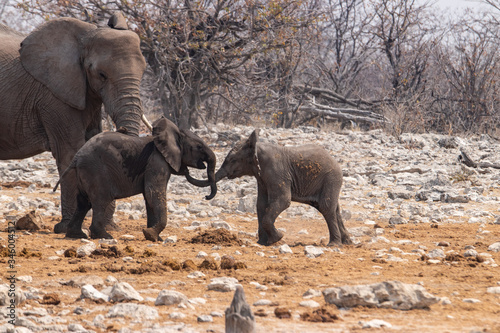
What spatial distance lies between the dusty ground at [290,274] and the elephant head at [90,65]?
1.54 m

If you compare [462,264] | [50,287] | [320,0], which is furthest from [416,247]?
[320,0]

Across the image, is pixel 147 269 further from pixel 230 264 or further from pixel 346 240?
pixel 346 240

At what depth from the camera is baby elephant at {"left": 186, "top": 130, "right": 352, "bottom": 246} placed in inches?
292

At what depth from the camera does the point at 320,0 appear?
25094 millimetres

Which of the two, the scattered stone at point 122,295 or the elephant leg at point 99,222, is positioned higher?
the scattered stone at point 122,295

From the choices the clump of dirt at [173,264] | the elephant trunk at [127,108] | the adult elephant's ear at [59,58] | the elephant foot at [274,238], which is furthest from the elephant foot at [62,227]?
the clump of dirt at [173,264]

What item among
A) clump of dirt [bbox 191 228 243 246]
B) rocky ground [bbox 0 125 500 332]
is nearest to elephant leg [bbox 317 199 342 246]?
rocky ground [bbox 0 125 500 332]

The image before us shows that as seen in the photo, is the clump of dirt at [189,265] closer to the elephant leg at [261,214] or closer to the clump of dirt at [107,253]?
the clump of dirt at [107,253]

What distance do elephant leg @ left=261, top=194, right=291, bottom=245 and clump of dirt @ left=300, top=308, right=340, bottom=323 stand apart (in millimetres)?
3099

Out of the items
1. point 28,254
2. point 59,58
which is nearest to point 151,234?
point 28,254

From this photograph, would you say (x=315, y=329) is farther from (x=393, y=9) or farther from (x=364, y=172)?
(x=393, y=9)

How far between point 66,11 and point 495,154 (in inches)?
386

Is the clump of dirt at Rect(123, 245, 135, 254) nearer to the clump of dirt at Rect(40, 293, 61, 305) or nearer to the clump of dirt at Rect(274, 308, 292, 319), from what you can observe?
the clump of dirt at Rect(40, 293, 61, 305)

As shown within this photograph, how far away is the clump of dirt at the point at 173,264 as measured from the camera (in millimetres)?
5676
